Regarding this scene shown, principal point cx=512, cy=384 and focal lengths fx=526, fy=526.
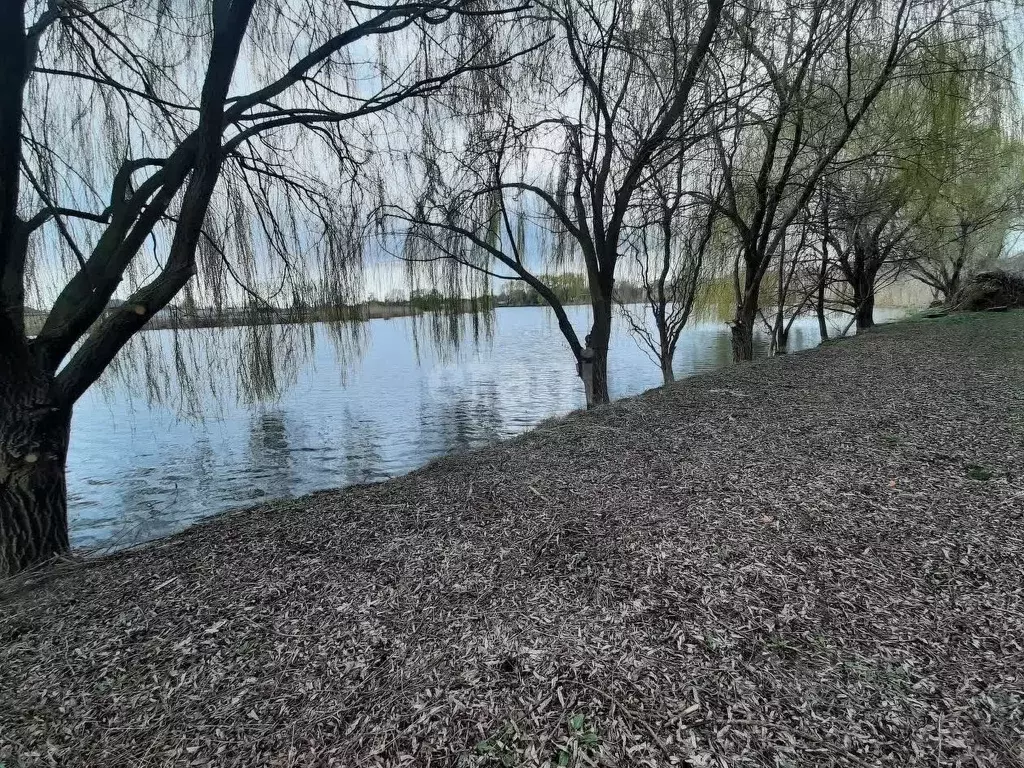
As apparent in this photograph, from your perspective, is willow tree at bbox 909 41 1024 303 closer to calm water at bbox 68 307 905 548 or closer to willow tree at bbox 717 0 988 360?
willow tree at bbox 717 0 988 360

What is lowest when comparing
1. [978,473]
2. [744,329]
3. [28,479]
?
[978,473]

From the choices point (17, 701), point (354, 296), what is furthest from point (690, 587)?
point (354, 296)

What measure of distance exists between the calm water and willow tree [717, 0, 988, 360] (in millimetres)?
3077

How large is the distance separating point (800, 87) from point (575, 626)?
7.69 meters

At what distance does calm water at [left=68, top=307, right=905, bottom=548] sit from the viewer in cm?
349

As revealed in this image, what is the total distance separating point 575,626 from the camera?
1665mm

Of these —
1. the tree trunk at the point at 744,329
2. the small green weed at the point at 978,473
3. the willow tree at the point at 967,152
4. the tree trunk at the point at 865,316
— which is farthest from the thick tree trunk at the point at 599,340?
the tree trunk at the point at 865,316

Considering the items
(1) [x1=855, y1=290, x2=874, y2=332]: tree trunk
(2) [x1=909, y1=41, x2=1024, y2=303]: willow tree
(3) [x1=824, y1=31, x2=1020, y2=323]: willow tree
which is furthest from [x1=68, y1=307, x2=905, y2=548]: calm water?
(2) [x1=909, y1=41, x2=1024, y2=303]: willow tree

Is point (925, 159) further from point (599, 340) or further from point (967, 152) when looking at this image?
point (599, 340)

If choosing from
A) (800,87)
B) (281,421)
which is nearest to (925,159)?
(800,87)

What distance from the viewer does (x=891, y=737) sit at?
1.20m

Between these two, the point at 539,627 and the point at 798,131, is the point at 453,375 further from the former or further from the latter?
the point at 539,627

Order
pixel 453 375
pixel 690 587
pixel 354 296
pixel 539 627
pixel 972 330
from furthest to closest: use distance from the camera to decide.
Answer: pixel 453 375, pixel 972 330, pixel 354 296, pixel 690 587, pixel 539 627

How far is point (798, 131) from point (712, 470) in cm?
603
